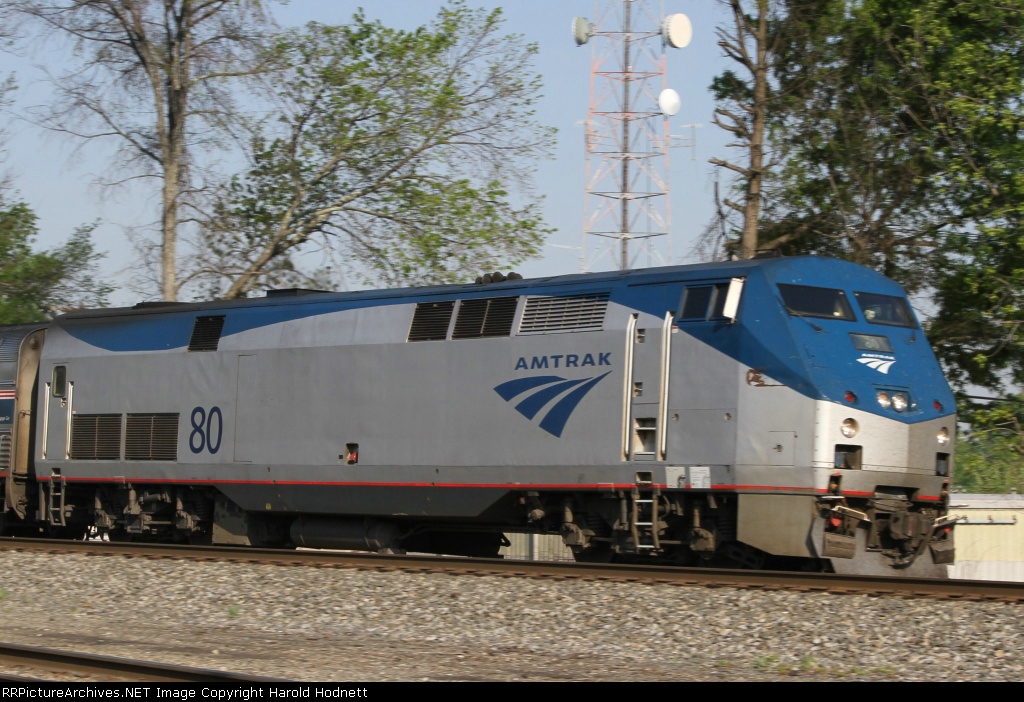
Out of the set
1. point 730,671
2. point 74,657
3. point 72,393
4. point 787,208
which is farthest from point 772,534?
point 787,208

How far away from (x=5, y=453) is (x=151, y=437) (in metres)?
3.44

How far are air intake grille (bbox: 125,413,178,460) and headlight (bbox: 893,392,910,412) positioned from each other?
1066cm

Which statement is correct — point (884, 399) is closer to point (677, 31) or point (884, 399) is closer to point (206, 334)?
point (206, 334)

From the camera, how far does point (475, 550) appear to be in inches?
742

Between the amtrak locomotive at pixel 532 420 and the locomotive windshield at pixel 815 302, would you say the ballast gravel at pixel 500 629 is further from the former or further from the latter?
the locomotive windshield at pixel 815 302

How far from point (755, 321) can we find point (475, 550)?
6.61m

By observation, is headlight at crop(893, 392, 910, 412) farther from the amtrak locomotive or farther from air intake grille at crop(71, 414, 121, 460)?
air intake grille at crop(71, 414, 121, 460)

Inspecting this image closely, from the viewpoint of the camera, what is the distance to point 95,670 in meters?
9.00

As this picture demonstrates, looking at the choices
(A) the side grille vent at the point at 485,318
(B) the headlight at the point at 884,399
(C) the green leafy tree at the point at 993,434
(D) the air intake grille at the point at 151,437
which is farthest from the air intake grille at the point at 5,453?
(C) the green leafy tree at the point at 993,434

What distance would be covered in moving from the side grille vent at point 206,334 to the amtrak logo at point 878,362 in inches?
377

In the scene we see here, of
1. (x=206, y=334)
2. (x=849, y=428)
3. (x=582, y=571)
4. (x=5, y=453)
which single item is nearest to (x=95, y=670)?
(x=582, y=571)

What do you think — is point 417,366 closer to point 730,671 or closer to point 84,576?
point 84,576

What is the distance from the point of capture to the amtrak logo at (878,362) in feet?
47.0
